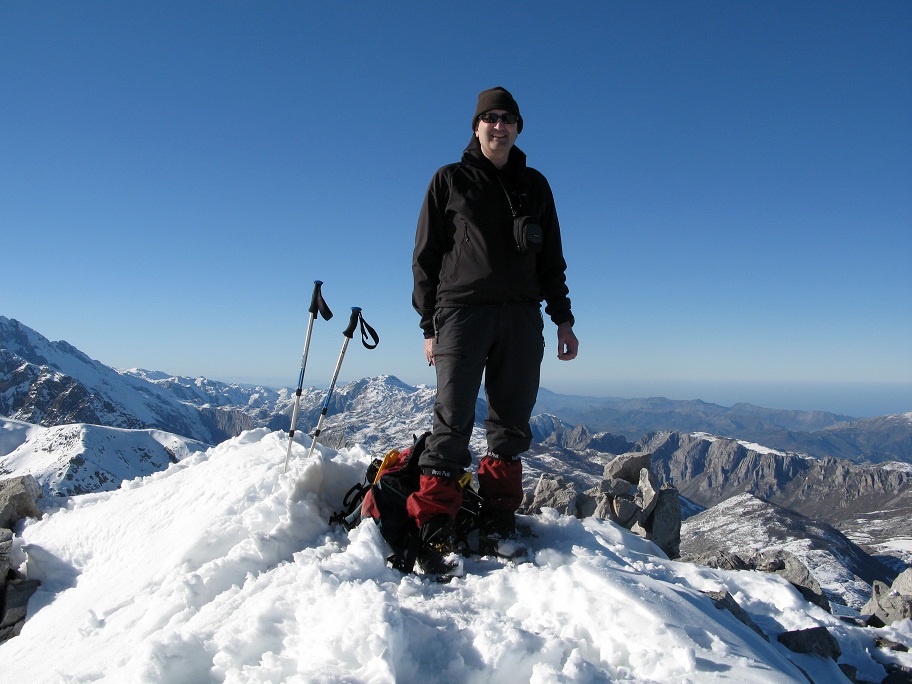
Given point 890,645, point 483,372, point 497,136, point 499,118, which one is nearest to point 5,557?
point 483,372

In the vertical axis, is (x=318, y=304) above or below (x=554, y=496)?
above

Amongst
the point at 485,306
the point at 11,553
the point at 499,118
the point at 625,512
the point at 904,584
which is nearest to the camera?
the point at 485,306

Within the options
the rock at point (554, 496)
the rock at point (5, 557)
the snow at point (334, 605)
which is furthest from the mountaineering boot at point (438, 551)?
the rock at point (554, 496)

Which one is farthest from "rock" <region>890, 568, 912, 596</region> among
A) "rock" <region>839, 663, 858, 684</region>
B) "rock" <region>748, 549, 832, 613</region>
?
"rock" <region>839, 663, 858, 684</region>

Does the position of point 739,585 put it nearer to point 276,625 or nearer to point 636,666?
point 636,666

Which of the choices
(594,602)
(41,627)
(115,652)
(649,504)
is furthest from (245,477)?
(649,504)

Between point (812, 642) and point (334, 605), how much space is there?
4979 mm

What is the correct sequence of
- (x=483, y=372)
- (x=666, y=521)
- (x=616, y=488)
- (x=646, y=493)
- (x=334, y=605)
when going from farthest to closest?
(x=616, y=488) < (x=646, y=493) < (x=666, y=521) < (x=483, y=372) < (x=334, y=605)

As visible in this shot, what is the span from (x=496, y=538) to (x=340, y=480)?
8.17 ft

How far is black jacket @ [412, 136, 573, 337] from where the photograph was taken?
19.9ft

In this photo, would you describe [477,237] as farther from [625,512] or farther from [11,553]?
[625,512]

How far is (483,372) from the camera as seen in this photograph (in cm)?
637

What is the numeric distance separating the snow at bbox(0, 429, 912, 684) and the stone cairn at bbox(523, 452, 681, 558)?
6.36 m

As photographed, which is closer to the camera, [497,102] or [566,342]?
[497,102]
